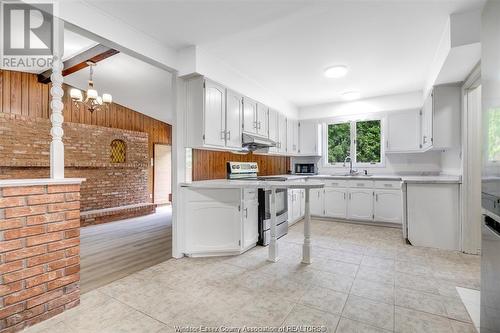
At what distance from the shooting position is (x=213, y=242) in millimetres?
2990

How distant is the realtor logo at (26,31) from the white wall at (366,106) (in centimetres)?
458

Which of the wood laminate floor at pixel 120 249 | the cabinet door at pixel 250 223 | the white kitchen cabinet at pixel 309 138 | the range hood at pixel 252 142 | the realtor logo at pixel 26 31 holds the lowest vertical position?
the wood laminate floor at pixel 120 249

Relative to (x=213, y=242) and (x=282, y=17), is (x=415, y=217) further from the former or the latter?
(x=282, y=17)

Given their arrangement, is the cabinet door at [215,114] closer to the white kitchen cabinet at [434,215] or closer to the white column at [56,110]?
the white column at [56,110]

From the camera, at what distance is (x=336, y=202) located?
4781 millimetres

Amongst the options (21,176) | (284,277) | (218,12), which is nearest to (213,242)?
(284,277)

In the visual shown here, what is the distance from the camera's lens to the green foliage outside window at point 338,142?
17.8 ft

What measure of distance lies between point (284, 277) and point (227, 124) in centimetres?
198

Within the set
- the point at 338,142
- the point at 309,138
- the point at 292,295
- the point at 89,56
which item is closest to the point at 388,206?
the point at 338,142

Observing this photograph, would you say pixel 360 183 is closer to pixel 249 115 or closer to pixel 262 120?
pixel 262 120

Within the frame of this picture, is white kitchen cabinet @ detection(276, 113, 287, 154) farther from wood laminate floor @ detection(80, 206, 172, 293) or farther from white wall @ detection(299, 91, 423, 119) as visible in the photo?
wood laminate floor @ detection(80, 206, 172, 293)

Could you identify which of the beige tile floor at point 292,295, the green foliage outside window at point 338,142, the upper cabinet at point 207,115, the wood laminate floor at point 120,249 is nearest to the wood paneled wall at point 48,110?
the wood laminate floor at point 120,249

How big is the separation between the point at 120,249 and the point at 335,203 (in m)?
3.73

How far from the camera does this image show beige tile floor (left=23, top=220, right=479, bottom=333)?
1.75 m
